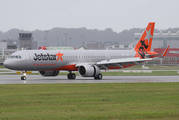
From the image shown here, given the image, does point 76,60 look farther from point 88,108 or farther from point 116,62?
point 88,108

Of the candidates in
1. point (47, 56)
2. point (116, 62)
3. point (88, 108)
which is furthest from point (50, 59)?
point (88, 108)

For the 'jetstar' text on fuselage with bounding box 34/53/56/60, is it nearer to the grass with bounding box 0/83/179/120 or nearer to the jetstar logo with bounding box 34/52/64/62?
the jetstar logo with bounding box 34/52/64/62

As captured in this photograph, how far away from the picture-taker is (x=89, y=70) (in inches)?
1855

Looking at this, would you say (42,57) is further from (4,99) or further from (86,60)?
(4,99)

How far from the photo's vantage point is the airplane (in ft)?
151

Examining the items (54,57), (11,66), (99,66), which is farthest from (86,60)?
(11,66)

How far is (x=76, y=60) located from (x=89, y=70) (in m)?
3.82

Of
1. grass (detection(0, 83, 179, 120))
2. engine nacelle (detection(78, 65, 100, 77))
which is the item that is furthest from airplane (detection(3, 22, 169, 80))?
grass (detection(0, 83, 179, 120))

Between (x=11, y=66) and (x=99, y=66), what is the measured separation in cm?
1303

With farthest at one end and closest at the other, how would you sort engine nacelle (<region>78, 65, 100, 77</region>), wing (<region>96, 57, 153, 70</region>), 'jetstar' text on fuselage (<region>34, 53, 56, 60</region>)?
wing (<region>96, 57, 153, 70</region>), engine nacelle (<region>78, 65, 100, 77</region>), 'jetstar' text on fuselage (<region>34, 53, 56, 60</region>)

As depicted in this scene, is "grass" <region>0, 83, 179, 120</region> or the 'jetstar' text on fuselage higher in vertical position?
the 'jetstar' text on fuselage

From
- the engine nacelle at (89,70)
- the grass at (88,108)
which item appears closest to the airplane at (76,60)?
the engine nacelle at (89,70)

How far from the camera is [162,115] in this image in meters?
16.8

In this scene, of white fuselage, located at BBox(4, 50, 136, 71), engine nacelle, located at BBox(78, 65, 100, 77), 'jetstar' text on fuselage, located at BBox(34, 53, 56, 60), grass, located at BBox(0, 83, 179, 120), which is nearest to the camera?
grass, located at BBox(0, 83, 179, 120)
